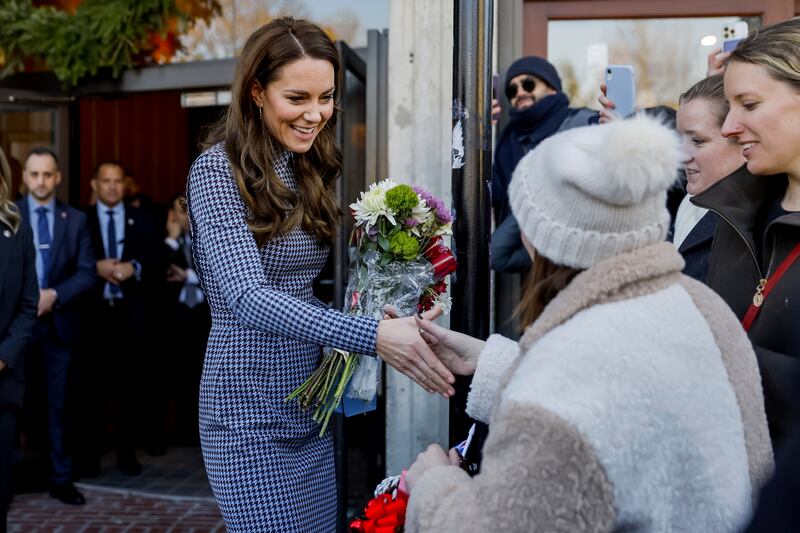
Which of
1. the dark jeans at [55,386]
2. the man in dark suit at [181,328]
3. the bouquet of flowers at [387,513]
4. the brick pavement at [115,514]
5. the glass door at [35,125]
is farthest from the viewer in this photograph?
the man in dark suit at [181,328]

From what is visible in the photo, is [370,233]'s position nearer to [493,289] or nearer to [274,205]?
[274,205]

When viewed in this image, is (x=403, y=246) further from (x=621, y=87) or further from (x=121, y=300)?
(x=121, y=300)

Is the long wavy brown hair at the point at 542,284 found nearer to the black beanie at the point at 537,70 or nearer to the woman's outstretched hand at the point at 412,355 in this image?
the woman's outstretched hand at the point at 412,355

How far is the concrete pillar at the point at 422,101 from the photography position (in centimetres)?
444

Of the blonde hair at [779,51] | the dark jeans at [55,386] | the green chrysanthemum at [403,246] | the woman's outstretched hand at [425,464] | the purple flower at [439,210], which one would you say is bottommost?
the dark jeans at [55,386]

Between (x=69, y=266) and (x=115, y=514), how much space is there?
1.77m

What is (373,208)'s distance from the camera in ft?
8.40

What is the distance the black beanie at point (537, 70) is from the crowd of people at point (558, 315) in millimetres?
12

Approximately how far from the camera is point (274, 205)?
8.32 feet

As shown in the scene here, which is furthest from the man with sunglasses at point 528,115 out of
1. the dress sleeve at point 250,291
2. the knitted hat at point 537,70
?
the dress sleeve at point 250,291

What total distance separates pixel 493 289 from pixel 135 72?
330cm

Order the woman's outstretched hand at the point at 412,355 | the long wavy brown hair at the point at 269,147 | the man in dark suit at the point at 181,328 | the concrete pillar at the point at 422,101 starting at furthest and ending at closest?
the man in dark suit at the point at 181,328 → the concrete pillar at the point at 422,101 → the long wavy brown hair at the point at 269,147 → the woman's outstretched hand at the point at 412,355

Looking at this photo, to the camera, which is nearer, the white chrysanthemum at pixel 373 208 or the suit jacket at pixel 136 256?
the white chrysanthemum at pixel 373 208

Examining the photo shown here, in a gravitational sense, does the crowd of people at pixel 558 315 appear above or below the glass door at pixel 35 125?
below
